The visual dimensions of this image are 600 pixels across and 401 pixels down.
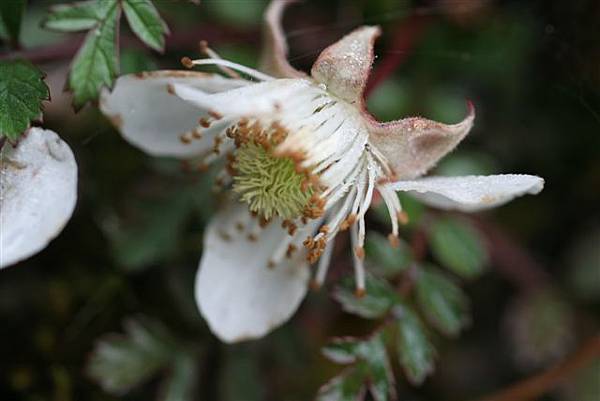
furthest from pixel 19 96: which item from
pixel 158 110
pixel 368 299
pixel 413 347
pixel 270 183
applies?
pixel 413 347

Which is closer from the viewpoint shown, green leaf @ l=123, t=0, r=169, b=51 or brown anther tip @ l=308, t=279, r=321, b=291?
green leaf @ l=123, t=0, r=169, b=51

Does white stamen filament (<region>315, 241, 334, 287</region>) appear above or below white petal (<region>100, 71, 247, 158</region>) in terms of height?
below

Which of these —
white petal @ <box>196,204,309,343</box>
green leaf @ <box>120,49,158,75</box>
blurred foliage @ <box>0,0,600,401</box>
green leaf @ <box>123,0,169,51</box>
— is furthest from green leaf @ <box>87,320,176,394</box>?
green leaf @ <box>123,0,169,51</box>

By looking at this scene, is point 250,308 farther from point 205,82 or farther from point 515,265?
point 515,265

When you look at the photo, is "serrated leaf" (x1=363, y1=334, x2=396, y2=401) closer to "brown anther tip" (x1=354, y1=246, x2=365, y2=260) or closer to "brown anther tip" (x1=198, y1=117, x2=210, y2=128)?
"brown anther tip" (x1=354, y1=246, x2=365, y2=260)

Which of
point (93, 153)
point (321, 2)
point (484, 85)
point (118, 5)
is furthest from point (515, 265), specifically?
point (118, 5)

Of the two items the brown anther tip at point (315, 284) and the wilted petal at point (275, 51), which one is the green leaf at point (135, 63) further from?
the brown anther tip at point (315, 284)

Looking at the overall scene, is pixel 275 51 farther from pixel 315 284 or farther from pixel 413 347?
pixel 413 347
